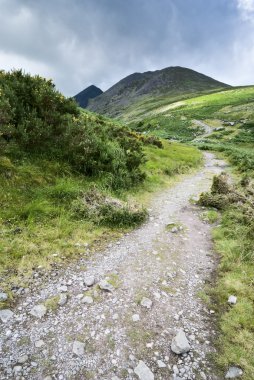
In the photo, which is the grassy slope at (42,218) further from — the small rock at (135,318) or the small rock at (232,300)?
the small rock at (232,300)

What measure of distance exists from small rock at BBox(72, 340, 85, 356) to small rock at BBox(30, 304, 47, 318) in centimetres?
90

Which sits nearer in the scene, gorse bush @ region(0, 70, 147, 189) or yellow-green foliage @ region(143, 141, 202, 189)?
gorse bush @ region(0, 70, 147, 189)

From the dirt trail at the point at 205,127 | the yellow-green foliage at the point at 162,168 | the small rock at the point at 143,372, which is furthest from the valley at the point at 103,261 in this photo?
the dirt trail at the point at 205,127

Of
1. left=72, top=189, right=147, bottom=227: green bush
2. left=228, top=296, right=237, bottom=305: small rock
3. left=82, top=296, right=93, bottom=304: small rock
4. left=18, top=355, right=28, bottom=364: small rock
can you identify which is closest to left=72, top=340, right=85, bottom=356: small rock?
→ left=18, top=355, right=28, bottom=364: small rock

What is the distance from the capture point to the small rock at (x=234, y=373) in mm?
4195

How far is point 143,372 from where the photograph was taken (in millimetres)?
4184

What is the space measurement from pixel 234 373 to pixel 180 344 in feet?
2.86

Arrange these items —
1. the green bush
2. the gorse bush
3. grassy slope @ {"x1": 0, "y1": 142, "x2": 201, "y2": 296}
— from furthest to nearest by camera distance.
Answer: the gorse bush
the green bush
grassy slope @ {"x1": 0, "y1": 142, "x2": 201, "y2": 296}

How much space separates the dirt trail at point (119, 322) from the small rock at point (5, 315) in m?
0.11

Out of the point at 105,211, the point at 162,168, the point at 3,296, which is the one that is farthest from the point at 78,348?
the point at 162,168

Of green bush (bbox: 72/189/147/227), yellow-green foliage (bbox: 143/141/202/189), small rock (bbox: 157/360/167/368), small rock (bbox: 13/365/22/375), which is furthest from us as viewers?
yellow-green foliage (bbox: 143/141/202/189)

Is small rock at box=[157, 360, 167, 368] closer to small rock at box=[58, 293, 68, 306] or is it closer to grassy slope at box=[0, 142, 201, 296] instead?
small rock at box=[58, 293, 68, 306]

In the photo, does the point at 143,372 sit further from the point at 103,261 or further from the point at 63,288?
the point at 103,261

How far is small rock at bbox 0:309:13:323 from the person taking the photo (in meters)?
4.86
